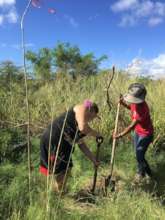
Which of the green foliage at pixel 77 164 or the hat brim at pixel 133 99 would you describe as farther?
the hat brim at pixel 133 99

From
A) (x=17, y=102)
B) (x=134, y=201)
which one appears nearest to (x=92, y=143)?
(x=17, y=102)

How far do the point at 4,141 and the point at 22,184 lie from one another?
2346 mm

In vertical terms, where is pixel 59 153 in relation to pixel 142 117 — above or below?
below

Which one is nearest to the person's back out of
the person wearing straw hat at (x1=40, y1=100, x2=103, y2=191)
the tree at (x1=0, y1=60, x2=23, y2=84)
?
the person wearing straw hat at (x1=40, y1=100, x2=103, y2=191)

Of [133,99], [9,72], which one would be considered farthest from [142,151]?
[9,72]

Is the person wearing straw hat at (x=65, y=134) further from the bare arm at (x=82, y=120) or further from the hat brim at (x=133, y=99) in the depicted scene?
the hat brim at (x=133, y=99)

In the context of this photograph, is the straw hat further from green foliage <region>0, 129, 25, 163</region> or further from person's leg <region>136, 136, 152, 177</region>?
green foliage <region>0, 129, 25, 163</region>

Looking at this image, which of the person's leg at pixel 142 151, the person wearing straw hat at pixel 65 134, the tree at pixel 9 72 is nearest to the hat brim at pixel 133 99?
the person's leg at pixel 142 151

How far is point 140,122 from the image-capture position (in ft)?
19.7

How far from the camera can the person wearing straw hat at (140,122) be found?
5852 millimetres

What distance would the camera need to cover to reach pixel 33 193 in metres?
4.30

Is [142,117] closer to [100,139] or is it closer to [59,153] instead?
[100,139]

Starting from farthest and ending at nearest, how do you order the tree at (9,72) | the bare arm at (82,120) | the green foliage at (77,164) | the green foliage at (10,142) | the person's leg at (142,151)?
the tree at (9,72) → the green foliage at (10,142) → the person's leg at (142,151) → the bare arm at (82,120) → the green foliage at (77,164)

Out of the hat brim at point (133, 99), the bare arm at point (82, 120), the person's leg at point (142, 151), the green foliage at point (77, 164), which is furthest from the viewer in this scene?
the person's leg at point (142, 151)
